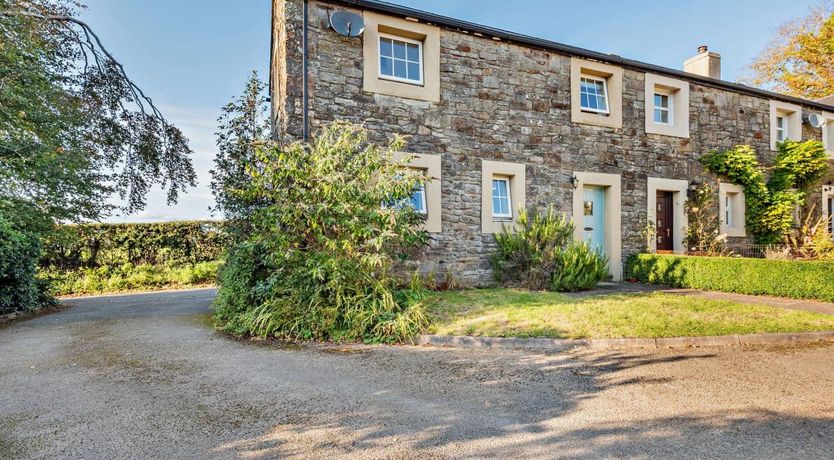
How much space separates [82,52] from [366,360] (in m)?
11.0

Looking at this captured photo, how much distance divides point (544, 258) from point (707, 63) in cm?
974

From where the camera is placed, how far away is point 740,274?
9.19 meters

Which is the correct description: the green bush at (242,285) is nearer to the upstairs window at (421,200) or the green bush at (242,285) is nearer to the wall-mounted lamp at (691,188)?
the upstairs window at (421,200)

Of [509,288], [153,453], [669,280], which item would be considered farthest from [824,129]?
[153,453]

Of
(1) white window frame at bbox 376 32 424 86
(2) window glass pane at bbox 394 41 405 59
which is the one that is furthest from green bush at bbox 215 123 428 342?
(2) window glass pane at bbox 394 41 405 59

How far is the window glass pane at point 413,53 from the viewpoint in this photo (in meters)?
9.61

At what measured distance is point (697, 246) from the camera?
11875 millimetres

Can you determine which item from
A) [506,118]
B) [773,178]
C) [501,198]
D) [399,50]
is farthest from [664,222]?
[399,50]

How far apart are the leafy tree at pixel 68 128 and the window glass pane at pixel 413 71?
662 cm

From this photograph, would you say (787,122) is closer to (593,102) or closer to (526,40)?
(593,102)

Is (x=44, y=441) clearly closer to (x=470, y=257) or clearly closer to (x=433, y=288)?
(x=433, y=288)

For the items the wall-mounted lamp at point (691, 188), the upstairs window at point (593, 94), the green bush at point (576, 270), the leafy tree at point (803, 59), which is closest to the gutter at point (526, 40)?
the upstairs window at point (593, 94)

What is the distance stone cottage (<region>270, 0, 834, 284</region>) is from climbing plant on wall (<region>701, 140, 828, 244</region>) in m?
0.37

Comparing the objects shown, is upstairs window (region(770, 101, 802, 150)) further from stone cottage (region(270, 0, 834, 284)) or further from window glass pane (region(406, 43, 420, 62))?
window glass pane (region(406, 43, 420, 62))
